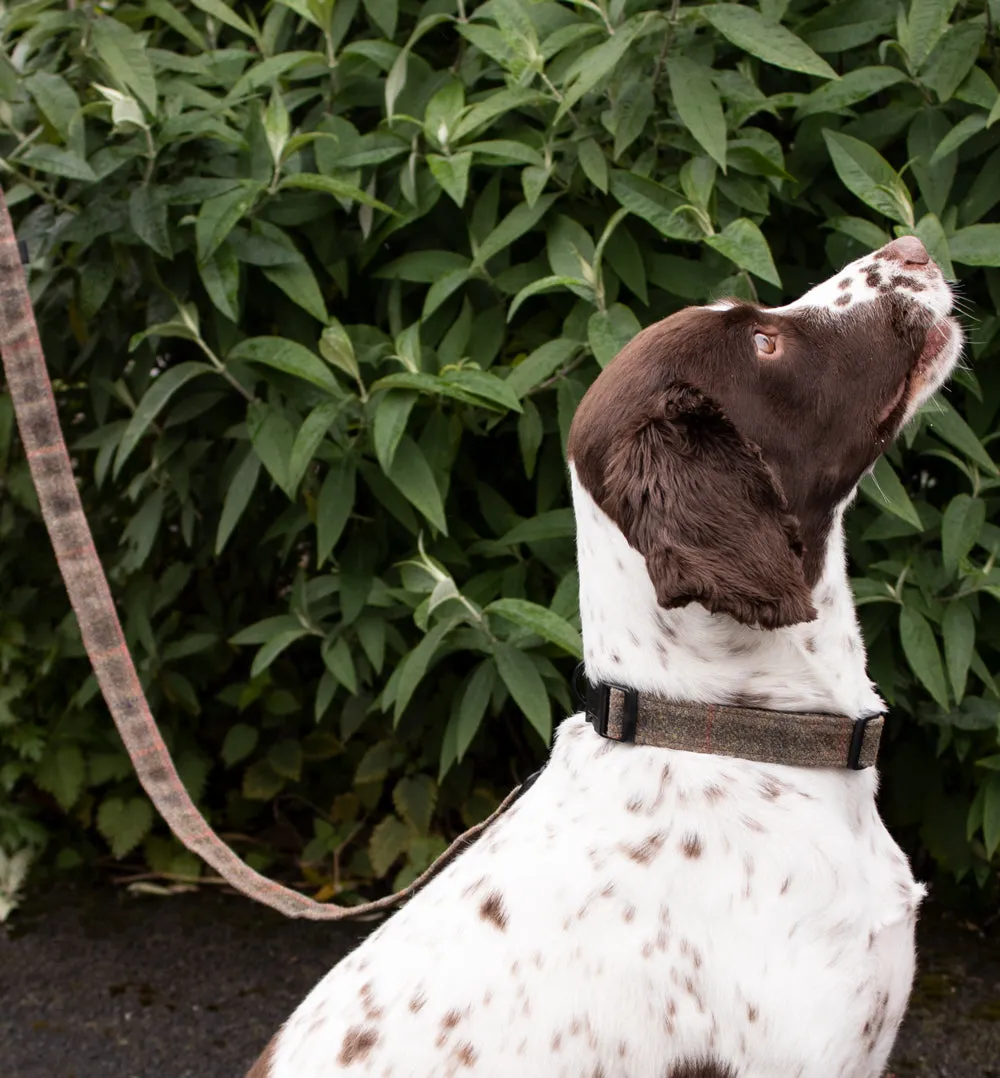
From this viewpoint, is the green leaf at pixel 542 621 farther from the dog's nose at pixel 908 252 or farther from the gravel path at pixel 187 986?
the gravel path at pixel 187 986

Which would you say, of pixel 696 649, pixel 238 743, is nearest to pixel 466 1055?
pixel 696 649

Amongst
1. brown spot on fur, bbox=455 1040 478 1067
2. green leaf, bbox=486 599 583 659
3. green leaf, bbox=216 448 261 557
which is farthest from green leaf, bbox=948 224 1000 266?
brown spot on fur, bbox=455 1040 478 1067

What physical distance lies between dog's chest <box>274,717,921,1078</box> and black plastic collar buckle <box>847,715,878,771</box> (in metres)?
0.03

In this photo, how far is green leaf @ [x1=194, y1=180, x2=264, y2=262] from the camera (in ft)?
11.3

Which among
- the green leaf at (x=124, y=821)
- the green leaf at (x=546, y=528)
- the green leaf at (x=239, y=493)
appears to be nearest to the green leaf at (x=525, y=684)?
the green leaf at (x=546, y=528)

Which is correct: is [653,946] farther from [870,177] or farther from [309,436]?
[870,177]

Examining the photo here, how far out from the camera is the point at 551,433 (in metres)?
3.76

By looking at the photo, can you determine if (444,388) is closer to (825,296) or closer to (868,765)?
(825,296)

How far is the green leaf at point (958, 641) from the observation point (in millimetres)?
3348

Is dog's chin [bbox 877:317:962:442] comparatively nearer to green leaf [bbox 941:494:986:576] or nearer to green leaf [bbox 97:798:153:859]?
green leaf [bbox 941:494:986:576]

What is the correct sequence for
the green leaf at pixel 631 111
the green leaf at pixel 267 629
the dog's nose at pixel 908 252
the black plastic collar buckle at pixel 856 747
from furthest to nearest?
1. the green leaf at pixel 267 629
2. the green leaf at pixel 631 111
3. the dog's nose at pixel 908 252
4. the black plastic collar buckle at pixel 856 747

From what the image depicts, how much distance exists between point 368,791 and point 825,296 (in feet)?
7.81

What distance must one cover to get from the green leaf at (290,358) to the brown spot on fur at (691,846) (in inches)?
66.6

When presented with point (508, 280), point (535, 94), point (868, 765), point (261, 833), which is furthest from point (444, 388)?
point (261, 833)
